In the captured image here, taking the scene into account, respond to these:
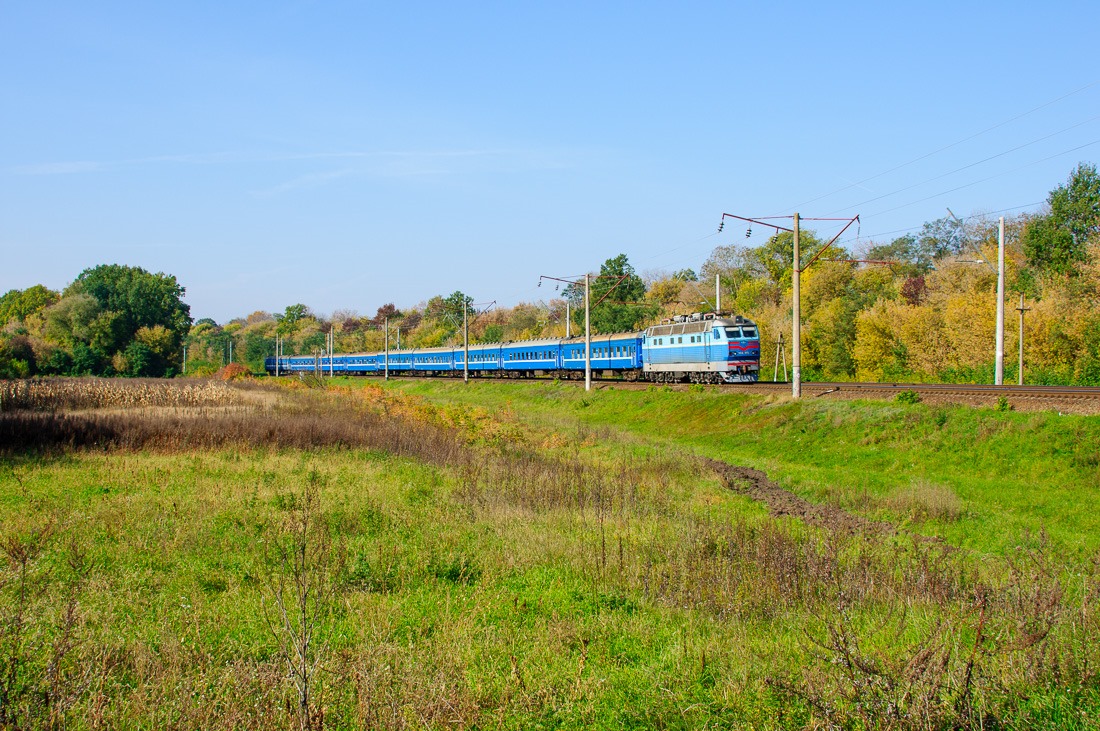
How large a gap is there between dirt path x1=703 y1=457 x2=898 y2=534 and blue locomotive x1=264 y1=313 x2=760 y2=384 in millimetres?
16552

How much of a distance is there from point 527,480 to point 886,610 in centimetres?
906

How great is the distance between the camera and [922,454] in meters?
21.7

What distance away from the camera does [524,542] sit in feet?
36.3

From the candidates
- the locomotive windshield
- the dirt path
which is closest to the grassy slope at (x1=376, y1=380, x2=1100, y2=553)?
the dirt path

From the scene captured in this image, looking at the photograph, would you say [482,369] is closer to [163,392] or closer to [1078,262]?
[163,392]

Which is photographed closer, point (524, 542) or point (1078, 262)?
point (524, 542)

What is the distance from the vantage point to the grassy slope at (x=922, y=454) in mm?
15578

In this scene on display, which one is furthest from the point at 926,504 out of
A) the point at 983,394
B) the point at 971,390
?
the point at 971,390

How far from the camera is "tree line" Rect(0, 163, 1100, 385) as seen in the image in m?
40.2

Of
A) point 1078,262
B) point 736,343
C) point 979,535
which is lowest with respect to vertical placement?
point 979,535

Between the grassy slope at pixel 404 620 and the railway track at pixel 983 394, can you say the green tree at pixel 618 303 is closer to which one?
the railway track at pixel 983 394

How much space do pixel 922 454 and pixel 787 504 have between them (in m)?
7.34

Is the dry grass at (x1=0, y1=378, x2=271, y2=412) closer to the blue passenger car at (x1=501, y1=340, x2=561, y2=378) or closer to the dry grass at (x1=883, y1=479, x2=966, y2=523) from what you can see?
the blue passenger car at (x1=501, y1=340, x2=561, y2=378)

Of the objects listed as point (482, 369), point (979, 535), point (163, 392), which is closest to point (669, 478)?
point (979, 535)
